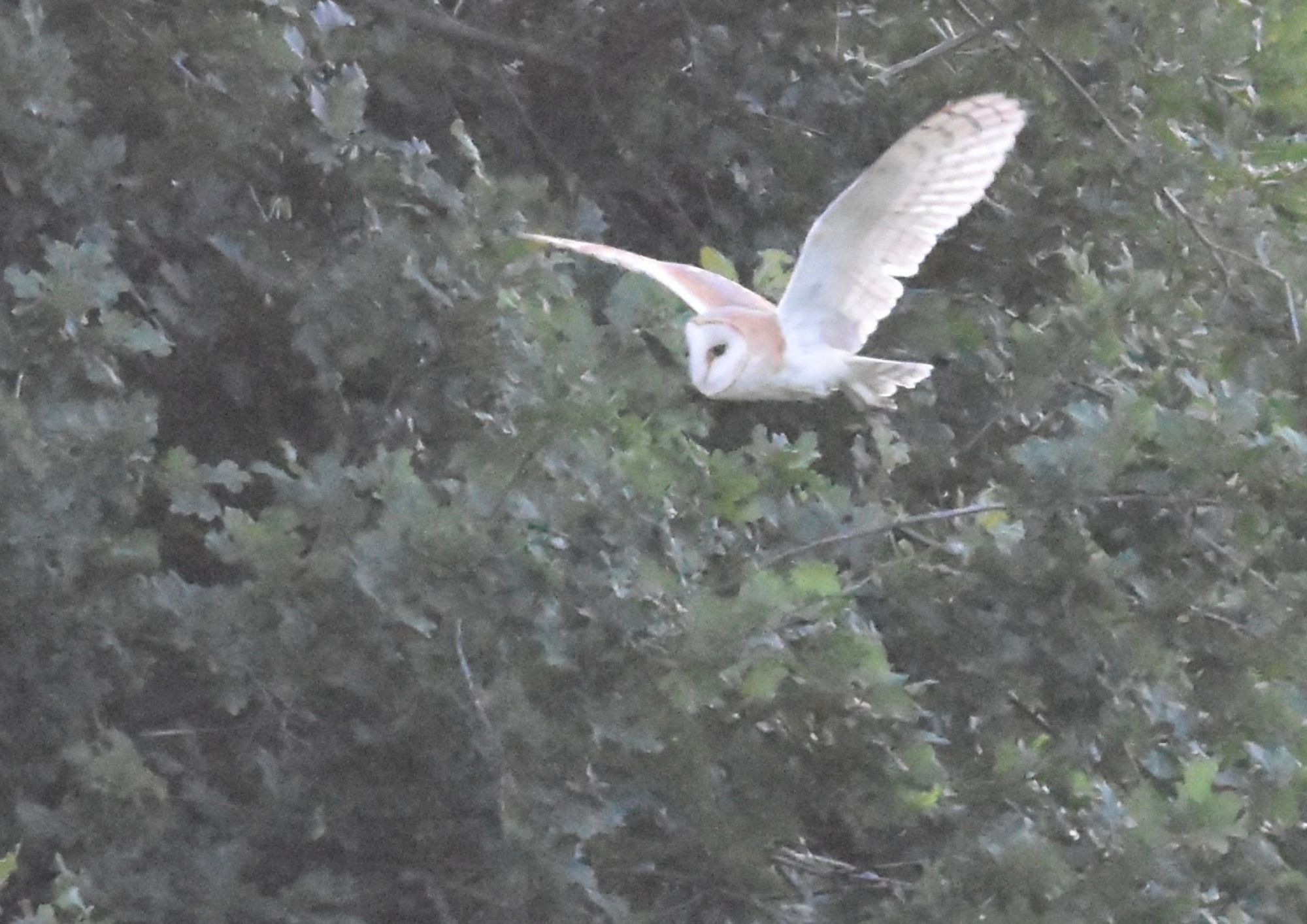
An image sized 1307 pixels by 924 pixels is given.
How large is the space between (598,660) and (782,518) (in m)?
0.48

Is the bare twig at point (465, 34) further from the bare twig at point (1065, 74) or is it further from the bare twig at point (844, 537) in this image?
the bare twig at point (844, 537)

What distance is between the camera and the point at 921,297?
4.38 m

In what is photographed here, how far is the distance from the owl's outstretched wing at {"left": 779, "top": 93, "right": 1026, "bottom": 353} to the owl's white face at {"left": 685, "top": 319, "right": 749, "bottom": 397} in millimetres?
191

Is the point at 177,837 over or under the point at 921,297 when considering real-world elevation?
under

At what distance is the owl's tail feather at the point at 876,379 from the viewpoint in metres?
3.79

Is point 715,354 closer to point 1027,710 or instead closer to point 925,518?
point 925,518

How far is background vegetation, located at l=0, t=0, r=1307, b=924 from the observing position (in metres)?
3.30

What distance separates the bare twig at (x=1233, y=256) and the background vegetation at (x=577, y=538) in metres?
0.02

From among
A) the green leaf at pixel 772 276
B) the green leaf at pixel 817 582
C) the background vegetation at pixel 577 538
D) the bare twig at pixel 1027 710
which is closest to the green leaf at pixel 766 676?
the background vegetation at pixel 577 538

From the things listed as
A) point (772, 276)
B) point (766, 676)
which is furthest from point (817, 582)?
point (772, 276)

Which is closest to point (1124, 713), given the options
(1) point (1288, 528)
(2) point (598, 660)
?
(1) point (1288, 528)

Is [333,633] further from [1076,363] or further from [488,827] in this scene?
[1076,363]

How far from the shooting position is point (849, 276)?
12.4 feet

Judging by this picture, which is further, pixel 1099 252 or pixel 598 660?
pixel 1099 252
